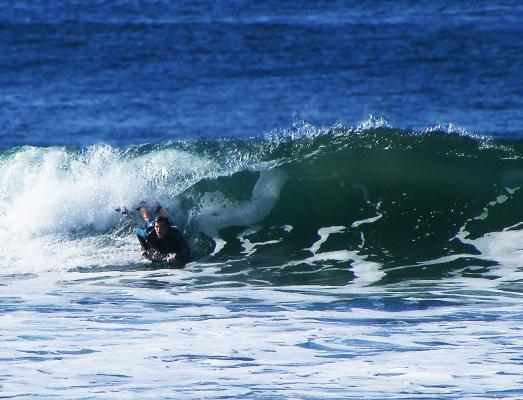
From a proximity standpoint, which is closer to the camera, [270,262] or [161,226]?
[161,226]

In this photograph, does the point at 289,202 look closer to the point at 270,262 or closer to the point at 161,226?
the point at 270,262

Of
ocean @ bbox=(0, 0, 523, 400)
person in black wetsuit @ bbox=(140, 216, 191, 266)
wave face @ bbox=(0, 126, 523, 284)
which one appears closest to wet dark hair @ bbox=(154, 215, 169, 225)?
person in black wetsuit @ bbox=(140, 216, 191, 266)

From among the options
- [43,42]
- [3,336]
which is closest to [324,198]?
[3,336]

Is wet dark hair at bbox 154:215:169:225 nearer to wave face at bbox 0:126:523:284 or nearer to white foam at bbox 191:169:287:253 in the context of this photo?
wave face at bbox 0:126:523:284

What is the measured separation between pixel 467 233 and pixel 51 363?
692 cm

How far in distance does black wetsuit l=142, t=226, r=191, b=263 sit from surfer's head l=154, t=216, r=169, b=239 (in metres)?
0.05

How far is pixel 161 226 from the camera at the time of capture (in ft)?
44.1

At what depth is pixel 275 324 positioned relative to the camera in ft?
35.0

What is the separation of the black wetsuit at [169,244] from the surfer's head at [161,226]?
0.18ft

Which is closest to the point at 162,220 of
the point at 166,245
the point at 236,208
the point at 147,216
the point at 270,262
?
the point at 166,245

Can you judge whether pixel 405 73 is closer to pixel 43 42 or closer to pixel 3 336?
pixel 43 42

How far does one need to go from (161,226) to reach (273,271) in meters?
1.42

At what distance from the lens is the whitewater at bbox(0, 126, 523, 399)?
30.0 feet

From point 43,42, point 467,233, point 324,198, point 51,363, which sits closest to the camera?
point 51,363
